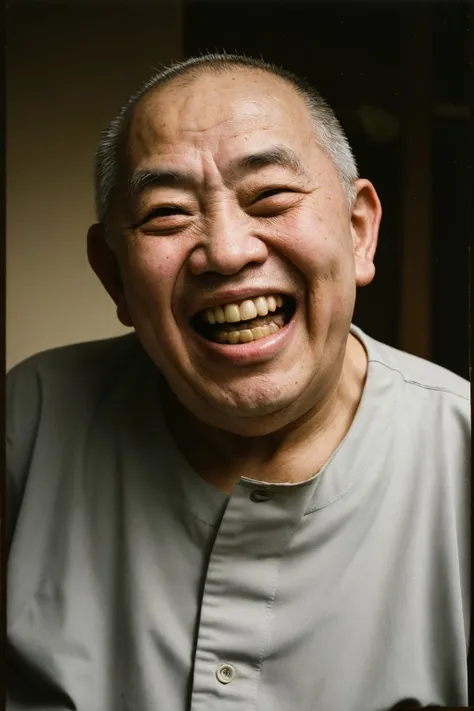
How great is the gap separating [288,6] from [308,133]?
0.55 feet

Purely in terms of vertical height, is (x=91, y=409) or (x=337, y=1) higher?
(x=337, y=1)

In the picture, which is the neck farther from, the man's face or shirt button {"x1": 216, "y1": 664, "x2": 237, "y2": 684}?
shirt button {"x1": 216, "y1": 664, "x2": 237, "y2": 684}

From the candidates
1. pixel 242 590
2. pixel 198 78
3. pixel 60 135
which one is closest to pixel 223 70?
pixel 198 78

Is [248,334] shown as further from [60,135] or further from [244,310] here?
[60,135]

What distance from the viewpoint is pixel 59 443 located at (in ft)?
3.48

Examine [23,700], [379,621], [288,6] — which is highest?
[288,6]

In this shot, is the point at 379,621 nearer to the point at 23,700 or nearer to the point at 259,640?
the point at 259,640

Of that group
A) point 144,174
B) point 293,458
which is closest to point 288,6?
point 144,174

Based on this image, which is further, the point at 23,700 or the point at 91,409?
the point at 91,409

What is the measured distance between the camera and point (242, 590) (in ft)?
3.13

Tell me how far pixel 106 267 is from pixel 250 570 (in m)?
0.43

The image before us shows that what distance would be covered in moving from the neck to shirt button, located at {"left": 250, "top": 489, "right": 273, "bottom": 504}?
0.05 meters

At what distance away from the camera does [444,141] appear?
98 cm

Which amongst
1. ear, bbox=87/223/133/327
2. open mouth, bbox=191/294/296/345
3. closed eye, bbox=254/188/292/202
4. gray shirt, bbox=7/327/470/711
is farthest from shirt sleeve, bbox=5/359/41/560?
closed eye, bbox=254/188/292/202
